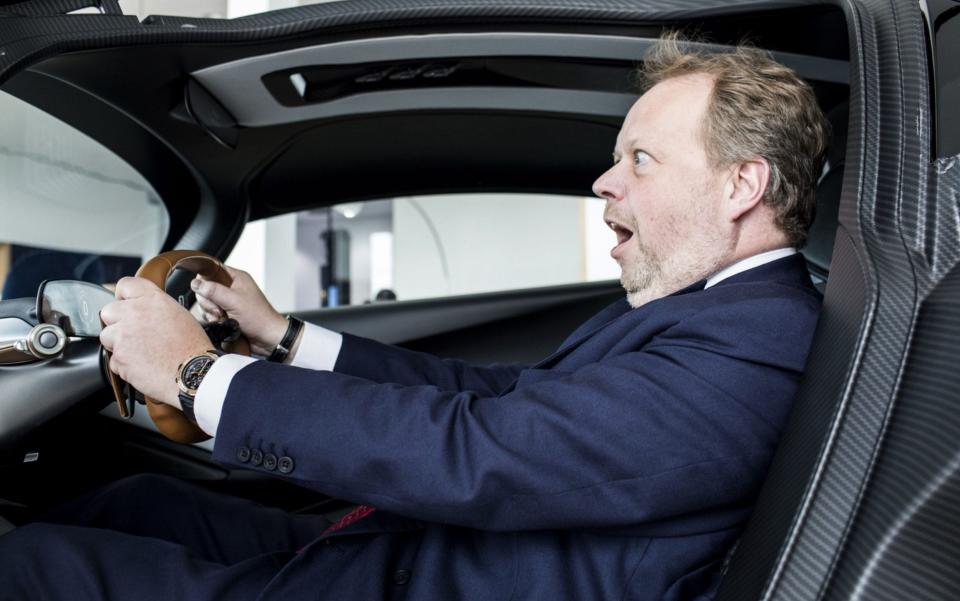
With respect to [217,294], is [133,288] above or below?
above

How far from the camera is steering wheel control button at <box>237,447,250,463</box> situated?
38.5 inches

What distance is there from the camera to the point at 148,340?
40.7 inches

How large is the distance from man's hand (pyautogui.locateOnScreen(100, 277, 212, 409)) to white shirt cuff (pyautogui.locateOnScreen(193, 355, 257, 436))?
0.03 metres

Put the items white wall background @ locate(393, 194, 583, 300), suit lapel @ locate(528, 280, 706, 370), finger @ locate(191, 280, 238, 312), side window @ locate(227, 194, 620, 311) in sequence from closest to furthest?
1. suit lapel @ locate(528, 280, 706, 370)
2. finger @ locate(191, 280, 238, 312)
3. side window @ locate(227, 194, 620, 311)
4. white wall background @ locate(393, 194, 583, 300)

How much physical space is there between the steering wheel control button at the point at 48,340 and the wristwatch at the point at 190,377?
181 millimetres

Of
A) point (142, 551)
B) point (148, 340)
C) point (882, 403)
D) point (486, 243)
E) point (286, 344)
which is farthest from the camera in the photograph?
point (486, 243)

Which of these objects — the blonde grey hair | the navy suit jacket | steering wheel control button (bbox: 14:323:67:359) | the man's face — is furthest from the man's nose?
steering wheel control button (bbox: 14:323:67:359)

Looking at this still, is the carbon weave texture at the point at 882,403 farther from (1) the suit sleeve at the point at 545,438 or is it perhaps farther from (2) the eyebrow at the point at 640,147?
(2) the eyebrow at the point at 640,147

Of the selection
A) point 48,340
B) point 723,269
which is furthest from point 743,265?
point 48,340

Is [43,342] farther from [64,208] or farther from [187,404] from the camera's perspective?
[64,208]

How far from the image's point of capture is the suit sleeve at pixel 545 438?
3.07ft

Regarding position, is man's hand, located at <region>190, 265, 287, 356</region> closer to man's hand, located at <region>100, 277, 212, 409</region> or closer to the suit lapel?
man's hand, located at <region>100, 277, 212, 409</region>

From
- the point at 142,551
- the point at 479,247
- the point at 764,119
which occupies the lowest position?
the point at 479,247

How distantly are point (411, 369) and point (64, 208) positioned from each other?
3.64 feet
